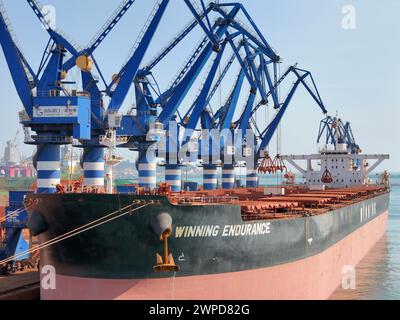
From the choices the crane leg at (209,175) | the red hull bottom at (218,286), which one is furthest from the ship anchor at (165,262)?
the crane leg at (209,175)

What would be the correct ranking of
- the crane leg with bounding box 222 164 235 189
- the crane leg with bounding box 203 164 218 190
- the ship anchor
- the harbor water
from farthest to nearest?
the crane leg with bounding box 222 164 235 189, the crane leg with bounding box 203 164 218 190, the harbor water, the ship anchor

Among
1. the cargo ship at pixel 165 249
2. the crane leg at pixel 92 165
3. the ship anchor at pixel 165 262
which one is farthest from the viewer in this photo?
the crane leg at pixel 92 165

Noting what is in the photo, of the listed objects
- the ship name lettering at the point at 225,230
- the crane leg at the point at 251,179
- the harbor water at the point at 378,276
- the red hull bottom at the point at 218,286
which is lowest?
the harbor water at the point at 378,276

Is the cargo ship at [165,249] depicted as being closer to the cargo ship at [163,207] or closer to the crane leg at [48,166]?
the cargo ship at [163,207]

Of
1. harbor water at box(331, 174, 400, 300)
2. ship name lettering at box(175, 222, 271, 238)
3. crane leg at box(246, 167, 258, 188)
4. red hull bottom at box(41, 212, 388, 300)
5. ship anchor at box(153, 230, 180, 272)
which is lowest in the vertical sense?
harbor water at box(331, 174, 400, 300)

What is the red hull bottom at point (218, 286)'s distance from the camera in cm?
1697

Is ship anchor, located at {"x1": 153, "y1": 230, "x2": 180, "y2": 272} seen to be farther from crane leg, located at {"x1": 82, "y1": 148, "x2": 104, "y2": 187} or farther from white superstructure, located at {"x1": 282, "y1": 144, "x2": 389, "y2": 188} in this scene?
white superstructure, located at {"x1": 282, "y1": 144, "x2": 389, "y2": 188}

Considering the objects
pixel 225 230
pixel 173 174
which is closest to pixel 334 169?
pixel 173 174

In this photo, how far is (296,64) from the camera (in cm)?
6500

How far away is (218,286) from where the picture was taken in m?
17.7

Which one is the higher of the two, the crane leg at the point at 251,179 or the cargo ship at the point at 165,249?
the crane leg at the point at 251,179

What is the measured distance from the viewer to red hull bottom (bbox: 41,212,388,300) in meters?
17.0

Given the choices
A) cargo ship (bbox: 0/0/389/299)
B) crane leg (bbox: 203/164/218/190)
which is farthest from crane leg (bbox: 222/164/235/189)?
cargo ship (bbox: 0/0/389/299)

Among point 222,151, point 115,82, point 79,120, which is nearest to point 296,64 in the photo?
point 222,151
